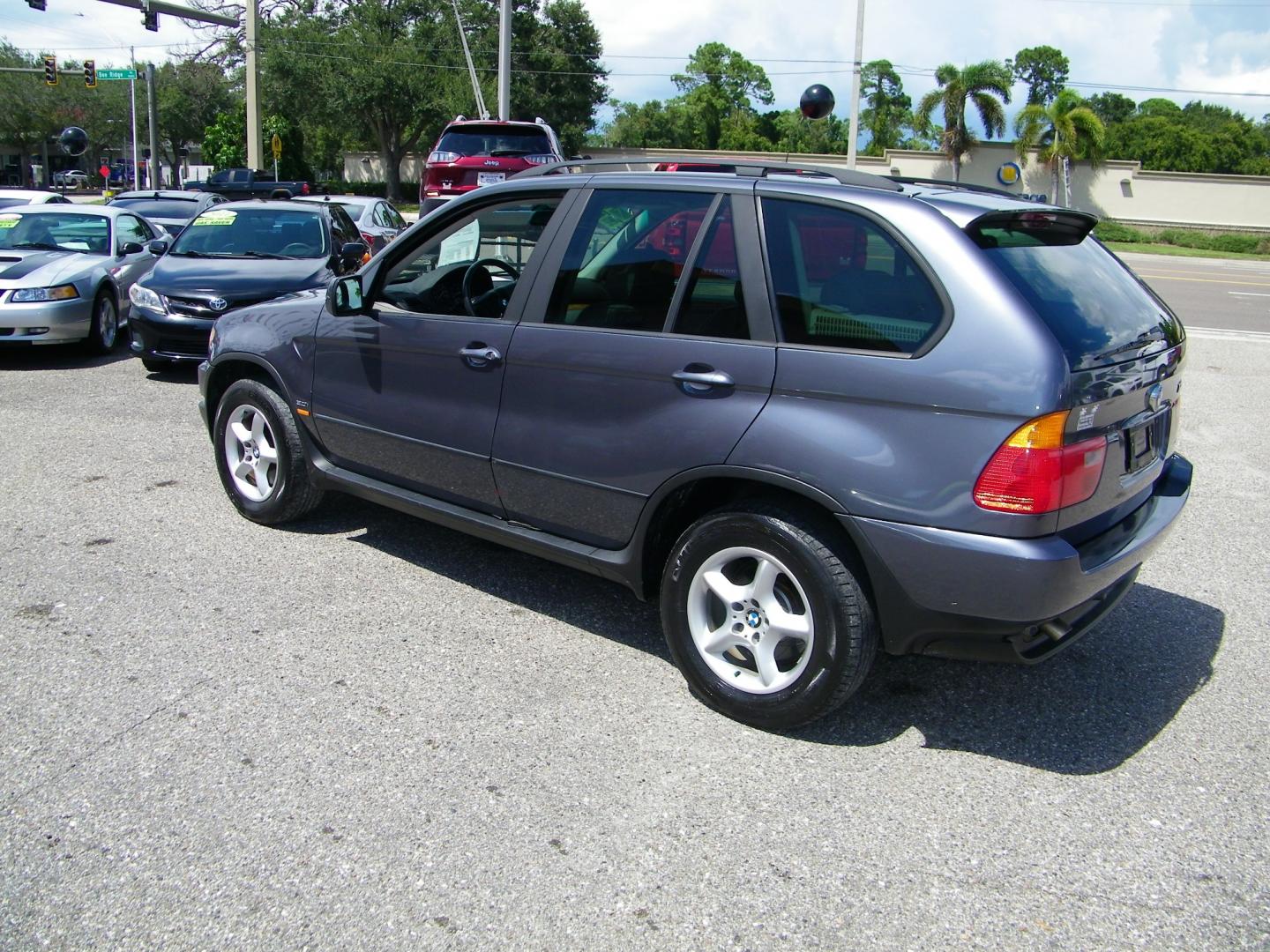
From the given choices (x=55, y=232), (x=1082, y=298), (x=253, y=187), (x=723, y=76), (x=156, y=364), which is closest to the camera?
(x=1082, y=298)

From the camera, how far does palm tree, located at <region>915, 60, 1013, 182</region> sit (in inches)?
1816

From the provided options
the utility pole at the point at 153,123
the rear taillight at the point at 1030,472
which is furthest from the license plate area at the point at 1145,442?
the utility pole at the point at 153,123

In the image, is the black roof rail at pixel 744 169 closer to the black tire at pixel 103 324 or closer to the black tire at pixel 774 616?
the black tire at pixel 774 616

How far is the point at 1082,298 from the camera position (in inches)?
137

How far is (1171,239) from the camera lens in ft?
145

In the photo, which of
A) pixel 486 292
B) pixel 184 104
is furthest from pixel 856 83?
pixel 184 104

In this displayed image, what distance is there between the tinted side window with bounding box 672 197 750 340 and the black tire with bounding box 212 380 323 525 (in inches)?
93.1

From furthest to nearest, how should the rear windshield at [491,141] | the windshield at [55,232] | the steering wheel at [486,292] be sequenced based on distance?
the rear windshield at [491,141]
the windshield at [55,232]
the steering wheel at [486,292]

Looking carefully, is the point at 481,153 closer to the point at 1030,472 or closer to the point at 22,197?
the point at 22,197

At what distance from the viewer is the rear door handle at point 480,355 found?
4.25 metres

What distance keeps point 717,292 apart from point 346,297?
6.32 feet

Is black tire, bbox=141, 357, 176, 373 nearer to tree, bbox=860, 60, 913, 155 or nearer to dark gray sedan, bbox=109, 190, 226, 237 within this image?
dark gray sedan, bbox=109, 190, 226, 237

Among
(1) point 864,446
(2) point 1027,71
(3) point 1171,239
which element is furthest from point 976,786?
(2) point 1027,71

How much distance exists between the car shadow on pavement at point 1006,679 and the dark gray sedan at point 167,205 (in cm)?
1262
